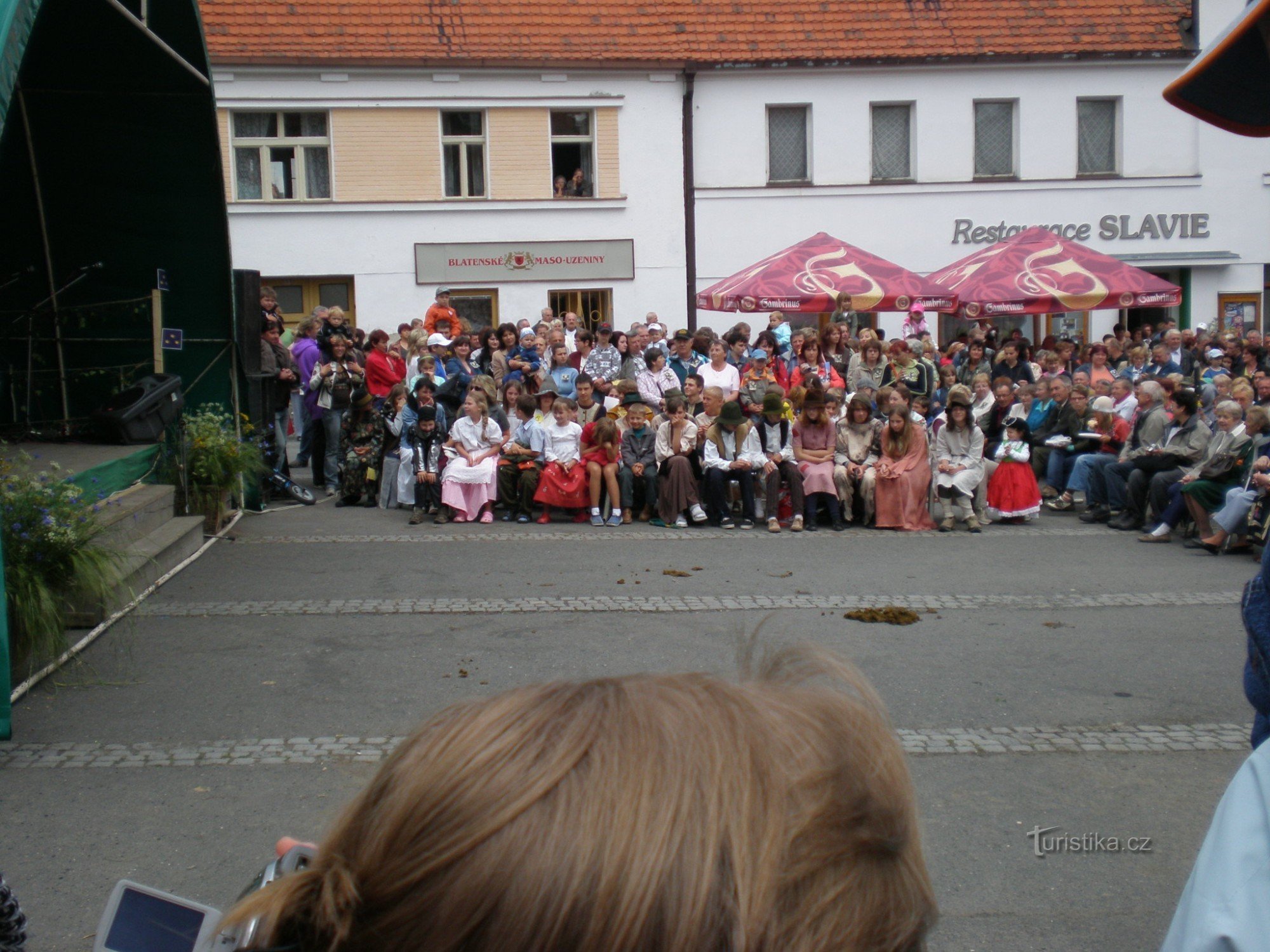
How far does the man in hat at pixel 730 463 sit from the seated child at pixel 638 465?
59 cm

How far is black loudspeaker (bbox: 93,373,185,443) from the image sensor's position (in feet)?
33.7

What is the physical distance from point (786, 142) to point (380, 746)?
21.5m

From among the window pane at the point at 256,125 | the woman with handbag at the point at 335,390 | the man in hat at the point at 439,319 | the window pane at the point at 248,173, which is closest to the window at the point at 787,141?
the man in hat at the point at 439,319

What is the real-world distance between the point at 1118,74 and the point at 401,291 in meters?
15.8

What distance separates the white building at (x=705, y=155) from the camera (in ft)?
76.7

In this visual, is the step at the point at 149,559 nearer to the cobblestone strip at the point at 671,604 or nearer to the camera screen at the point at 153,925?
the cobblestone strip at the point at 671,604

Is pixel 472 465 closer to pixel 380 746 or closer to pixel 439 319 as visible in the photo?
pixel 439 319

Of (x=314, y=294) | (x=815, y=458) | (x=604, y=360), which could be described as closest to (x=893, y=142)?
(x=314, y=294)

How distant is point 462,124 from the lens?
24.0 m

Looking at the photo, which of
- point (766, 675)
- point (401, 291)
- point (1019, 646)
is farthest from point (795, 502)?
point (401, 291)

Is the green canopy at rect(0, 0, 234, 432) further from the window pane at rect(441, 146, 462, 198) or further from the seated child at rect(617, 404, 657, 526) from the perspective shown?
the window pane at rect(441, 146, 462, 198)

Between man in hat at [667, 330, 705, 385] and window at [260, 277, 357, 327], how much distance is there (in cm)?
1017

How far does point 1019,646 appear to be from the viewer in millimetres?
7414

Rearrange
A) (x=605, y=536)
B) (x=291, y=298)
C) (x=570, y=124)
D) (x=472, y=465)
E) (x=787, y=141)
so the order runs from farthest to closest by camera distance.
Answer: (x=787, y=141)
(x=570, y=124)
(x=291, y=298)
(x=472, y=465)
(x=605, y=536)
